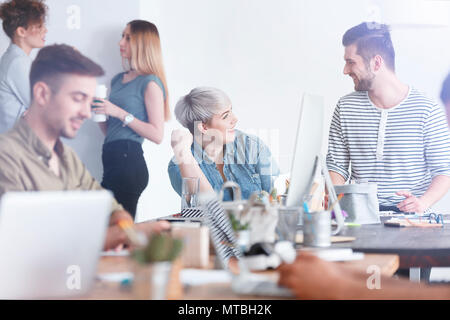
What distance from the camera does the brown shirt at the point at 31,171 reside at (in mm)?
2148

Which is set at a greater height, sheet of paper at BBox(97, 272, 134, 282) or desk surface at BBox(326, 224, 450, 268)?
sheet of paper at BBox(97, 272, 134, 282)

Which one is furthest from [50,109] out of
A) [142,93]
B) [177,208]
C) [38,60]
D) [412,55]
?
[412,55]

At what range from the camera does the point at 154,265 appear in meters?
0.89

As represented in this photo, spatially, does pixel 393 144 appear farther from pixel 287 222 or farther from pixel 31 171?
pixel 31 171

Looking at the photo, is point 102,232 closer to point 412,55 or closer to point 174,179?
point 174,179

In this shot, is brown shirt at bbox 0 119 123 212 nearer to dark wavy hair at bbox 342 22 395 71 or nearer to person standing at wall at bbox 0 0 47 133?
person standing at wall at bbox 0 0 47 133

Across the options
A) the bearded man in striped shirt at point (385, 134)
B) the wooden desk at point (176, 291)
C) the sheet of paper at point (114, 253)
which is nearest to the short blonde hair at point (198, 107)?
the bearded man in striped shirt at point (385, 134)

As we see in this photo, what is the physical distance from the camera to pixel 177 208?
4.64 m

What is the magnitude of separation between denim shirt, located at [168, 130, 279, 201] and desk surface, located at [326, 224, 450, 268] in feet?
5.16

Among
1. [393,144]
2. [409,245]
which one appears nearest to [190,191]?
[409,245]

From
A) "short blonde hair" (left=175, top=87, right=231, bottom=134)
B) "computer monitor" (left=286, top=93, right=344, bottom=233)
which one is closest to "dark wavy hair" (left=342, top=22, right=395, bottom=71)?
"short blonde hair" (left=175, top=87, right=231, bottom=134)

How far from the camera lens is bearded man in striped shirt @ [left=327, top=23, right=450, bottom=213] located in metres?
2.80

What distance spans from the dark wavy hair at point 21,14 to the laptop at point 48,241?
10.1ft

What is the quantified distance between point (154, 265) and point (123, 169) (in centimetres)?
323
